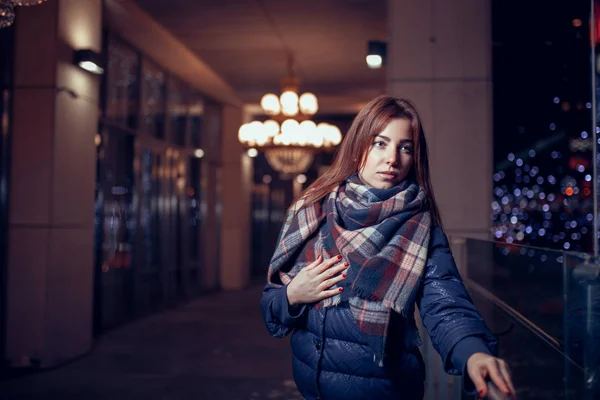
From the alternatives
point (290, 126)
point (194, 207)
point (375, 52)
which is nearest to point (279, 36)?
point (290, 126)

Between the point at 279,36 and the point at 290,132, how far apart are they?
1427mm

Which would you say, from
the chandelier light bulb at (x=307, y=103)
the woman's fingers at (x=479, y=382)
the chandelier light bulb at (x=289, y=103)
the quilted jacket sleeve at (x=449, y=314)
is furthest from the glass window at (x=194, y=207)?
the woman's fingers at (x=479, y=382)

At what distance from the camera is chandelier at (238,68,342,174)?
832 centimetres

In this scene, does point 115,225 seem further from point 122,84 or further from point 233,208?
point 233,208

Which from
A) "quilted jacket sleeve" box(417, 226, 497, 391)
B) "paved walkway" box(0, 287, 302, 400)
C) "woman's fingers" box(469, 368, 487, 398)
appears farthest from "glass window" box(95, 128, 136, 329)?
"woman's fingers" box(469, 368, 487, 398)

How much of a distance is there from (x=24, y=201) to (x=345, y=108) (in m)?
8.23

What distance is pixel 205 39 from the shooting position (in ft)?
25.3

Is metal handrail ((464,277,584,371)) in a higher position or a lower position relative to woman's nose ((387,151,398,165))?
lower

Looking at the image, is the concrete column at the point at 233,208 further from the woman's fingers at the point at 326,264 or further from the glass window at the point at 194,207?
the woman's fingers at the point at 326,264

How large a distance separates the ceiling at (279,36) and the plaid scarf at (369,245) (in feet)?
16.5

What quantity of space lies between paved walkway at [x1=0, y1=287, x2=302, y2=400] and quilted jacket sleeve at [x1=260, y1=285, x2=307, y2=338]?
8.96ft

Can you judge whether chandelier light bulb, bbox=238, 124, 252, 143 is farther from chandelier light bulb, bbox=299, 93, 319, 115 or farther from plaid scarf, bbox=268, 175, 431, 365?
plaid scarf, bbox=268, 175, 431, 365

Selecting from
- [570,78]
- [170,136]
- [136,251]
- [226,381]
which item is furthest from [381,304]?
[570,78]

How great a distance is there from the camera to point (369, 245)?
151 cm
